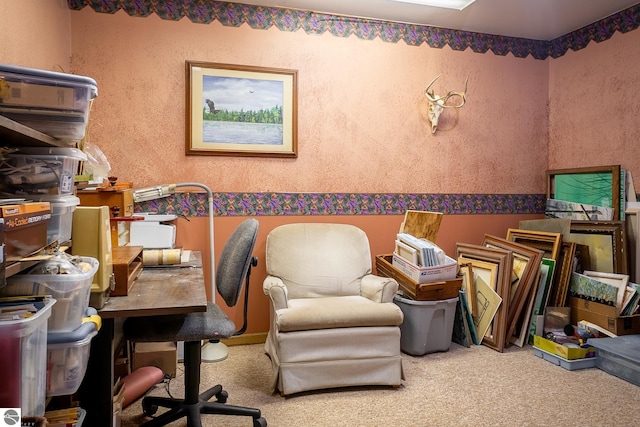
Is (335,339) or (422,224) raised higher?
(422,224)

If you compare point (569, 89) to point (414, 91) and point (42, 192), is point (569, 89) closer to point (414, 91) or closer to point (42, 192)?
point (414, 91)

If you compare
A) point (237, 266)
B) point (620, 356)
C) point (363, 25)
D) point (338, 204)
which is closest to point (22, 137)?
point (237, 266)

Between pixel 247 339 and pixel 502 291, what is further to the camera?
pixel 247 339

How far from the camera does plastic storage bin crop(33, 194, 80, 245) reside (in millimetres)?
1497

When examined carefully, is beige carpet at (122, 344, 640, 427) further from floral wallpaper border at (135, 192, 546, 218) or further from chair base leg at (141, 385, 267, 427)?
floral wallpaper border at (135, 192, 546, 218)

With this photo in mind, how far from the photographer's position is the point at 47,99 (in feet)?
4.63

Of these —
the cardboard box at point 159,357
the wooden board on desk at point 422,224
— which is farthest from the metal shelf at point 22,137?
the wooden board on desk at point 422,224

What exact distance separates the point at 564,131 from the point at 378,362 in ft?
9.54

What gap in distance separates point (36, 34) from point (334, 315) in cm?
233

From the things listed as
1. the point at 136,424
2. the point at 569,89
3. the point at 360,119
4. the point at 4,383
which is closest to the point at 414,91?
the point at 360,119

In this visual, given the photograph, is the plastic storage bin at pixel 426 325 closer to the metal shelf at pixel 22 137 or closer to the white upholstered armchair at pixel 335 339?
the white upholstered armchair at pixel 335 339

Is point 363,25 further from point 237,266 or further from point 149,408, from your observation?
point 149,408

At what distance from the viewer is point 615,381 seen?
274cm

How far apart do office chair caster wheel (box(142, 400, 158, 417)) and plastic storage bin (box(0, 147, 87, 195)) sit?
1.23m
